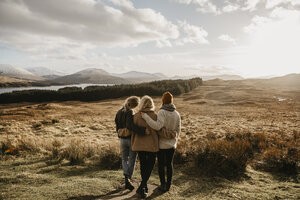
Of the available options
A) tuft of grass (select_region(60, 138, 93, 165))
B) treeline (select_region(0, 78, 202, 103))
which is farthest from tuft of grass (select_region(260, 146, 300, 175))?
treeline (select_region(0, 78, 202, 103))

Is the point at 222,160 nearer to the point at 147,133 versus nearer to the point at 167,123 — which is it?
the point at 167,123

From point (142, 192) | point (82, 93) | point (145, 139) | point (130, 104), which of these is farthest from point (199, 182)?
point (82, 93)

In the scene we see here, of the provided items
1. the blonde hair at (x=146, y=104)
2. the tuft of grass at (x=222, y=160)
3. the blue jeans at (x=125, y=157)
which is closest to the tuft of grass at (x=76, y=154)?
the blue jeans at (x=125, y=157)

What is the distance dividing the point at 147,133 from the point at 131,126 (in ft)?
1.38

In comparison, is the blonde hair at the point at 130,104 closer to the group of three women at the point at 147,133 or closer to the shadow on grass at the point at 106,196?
the group of three women at the point at 147,133

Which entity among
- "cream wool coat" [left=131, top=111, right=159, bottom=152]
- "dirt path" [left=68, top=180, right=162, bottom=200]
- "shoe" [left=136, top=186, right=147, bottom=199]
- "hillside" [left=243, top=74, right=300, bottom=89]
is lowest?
"dirt path" [left=68, top=180, right=162, bottom=200]

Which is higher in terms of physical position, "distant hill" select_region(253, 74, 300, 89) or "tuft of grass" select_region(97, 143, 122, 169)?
"distant hill" select_region(253, 74, 300, 89)

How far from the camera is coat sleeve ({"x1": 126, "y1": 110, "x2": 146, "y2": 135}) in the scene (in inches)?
153

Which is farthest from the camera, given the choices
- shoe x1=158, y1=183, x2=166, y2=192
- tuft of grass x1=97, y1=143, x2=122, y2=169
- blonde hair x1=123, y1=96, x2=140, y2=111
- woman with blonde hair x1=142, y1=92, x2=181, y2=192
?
tuft of grass x1=97, y1=143, x2=122, y2=169

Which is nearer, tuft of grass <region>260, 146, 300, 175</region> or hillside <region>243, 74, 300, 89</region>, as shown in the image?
tuft of grass <region>260, 146, 300, 175</region>

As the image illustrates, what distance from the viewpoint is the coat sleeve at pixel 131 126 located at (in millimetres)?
3893

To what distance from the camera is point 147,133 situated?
387 centimetres

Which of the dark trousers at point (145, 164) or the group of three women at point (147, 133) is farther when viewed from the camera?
the dark trousers at point (145, 164)

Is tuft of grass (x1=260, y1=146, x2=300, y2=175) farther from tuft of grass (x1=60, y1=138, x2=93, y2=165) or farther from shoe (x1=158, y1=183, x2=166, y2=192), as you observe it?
tuft of grass (x1=60, y1=138, x2=93, y2=165)
